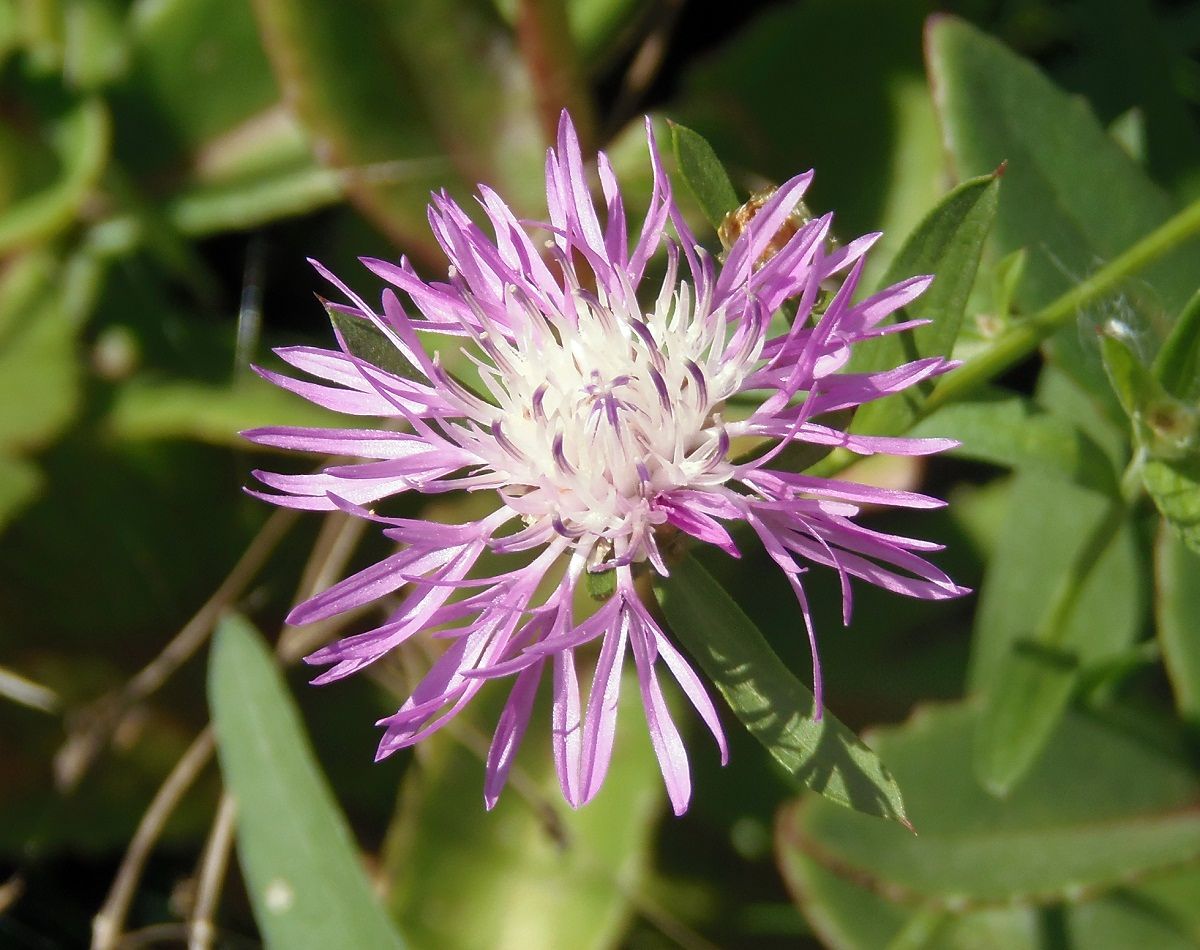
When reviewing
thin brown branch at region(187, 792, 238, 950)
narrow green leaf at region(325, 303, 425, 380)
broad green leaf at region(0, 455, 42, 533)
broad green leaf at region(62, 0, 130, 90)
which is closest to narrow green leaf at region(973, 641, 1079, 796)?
narrow green leaf at region(325, 303, 425, 380)

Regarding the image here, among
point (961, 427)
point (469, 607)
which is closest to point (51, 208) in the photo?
point (469, 607)

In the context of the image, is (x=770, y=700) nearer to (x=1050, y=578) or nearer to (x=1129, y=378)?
(x=1129, y=378)

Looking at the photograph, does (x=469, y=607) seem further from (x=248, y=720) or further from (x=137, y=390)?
(x=137, y=390)

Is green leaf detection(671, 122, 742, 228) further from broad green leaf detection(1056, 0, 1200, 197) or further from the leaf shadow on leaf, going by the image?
broad green leaf detection(1056, 0, 1200, 197)

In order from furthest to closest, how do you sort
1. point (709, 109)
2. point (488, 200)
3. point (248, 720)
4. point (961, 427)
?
point (709, 109), point (248, 720), point (961, 427), point (488, 200)

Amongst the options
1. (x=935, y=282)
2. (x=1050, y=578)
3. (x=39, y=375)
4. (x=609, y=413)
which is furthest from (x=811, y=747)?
(x=39, y=375)
